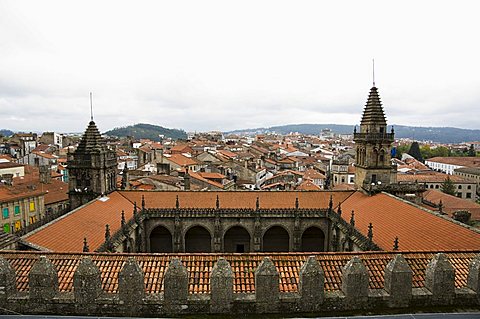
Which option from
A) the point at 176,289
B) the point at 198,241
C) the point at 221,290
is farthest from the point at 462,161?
the point at 176,289

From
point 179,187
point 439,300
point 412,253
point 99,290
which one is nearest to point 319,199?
point 179,187

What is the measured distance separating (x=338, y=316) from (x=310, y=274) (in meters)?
1.39

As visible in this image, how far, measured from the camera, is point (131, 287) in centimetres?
1172

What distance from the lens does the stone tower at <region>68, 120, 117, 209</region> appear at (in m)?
36.7

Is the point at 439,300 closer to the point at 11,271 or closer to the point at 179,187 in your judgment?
the point at 11,271

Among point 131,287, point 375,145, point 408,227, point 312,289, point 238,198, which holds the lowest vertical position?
point 238,198

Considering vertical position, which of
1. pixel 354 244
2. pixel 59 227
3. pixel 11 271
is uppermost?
pixel 11 271

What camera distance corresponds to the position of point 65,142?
14150 cm

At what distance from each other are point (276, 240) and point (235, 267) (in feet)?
86.6

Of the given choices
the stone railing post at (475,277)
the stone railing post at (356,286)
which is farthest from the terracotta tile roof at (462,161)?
the stone railing post at (356,286)

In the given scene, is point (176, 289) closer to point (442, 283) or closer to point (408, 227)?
point (442, 283)

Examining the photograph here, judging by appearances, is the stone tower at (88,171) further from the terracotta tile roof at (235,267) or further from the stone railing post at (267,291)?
the stone railing post at (267,291)

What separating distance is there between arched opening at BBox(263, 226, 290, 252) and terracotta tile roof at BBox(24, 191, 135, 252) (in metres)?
13.7

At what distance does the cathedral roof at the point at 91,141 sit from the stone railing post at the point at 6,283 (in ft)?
85.6
